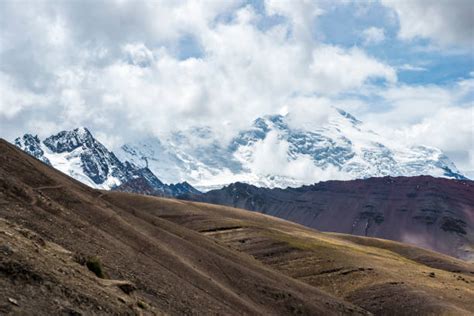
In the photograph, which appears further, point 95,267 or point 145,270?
point 145,270

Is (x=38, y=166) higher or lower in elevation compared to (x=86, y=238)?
higher

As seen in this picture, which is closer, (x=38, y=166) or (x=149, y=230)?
(x=38, y=166)

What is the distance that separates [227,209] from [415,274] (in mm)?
74953

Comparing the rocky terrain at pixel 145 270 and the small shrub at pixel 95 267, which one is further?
the small shrub at pixel 95 267

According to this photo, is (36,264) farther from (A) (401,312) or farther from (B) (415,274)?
(B) (415,274)

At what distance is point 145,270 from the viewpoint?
159 ft

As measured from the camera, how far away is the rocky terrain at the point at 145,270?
3147 cm

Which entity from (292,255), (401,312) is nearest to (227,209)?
(292,255)

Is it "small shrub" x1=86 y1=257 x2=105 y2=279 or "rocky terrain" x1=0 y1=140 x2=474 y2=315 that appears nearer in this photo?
"rocky terrain" x1=0 y1=140 x2=474 y2=315

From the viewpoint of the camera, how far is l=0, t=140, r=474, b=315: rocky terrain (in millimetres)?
31469

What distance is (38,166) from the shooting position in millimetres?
60719

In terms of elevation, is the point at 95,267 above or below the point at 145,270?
below

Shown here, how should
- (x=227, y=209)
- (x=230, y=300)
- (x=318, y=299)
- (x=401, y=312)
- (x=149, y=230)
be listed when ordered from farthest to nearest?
1. (x=227, y=209)
2. (x=401, y=312)
3. (x=318, y=299)
4. (x=149, y=230)
5. (x=230, y=300)

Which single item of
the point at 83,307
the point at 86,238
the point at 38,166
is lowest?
the point at 83,307
